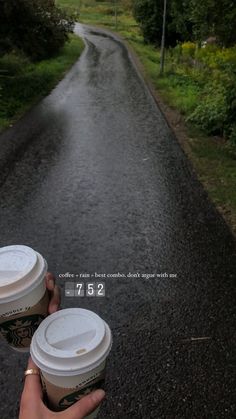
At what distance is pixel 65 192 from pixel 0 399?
4.49 meters

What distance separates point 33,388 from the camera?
5.59ft

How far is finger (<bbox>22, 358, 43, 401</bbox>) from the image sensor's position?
5.50 ft

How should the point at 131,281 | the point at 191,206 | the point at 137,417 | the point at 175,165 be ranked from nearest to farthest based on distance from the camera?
the point at 137,417
the point at 131,281
the point at 191,206
the point at 175,165

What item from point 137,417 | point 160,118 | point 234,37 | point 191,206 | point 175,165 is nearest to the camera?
point 137,417

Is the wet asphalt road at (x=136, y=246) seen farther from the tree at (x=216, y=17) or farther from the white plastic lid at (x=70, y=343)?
the tree at (x=216, y=17)

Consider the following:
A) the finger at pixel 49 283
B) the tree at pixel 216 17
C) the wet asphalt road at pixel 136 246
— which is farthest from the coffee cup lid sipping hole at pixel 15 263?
the tree at pixel 216 17

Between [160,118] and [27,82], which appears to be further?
[27,82]

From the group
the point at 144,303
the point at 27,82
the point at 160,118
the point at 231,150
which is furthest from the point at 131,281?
the point at 27,82

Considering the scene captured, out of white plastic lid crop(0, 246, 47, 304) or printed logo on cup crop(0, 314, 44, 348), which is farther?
printed logo on cup crop(0, 314, 44, 348)

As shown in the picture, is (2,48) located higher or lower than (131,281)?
higher

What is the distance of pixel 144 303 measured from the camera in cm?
444

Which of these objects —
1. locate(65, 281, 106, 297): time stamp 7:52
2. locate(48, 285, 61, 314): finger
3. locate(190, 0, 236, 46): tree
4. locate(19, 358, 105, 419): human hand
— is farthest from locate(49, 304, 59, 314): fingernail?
locate(190, 0, 236, 46): tree

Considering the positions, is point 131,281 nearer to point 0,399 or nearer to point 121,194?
point 0,399

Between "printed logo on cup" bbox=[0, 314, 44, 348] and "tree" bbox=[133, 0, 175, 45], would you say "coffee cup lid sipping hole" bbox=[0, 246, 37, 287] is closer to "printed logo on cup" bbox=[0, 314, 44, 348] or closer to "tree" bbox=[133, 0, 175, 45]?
"printed logo on cup" bbox=[0, 314, 44, 348]
